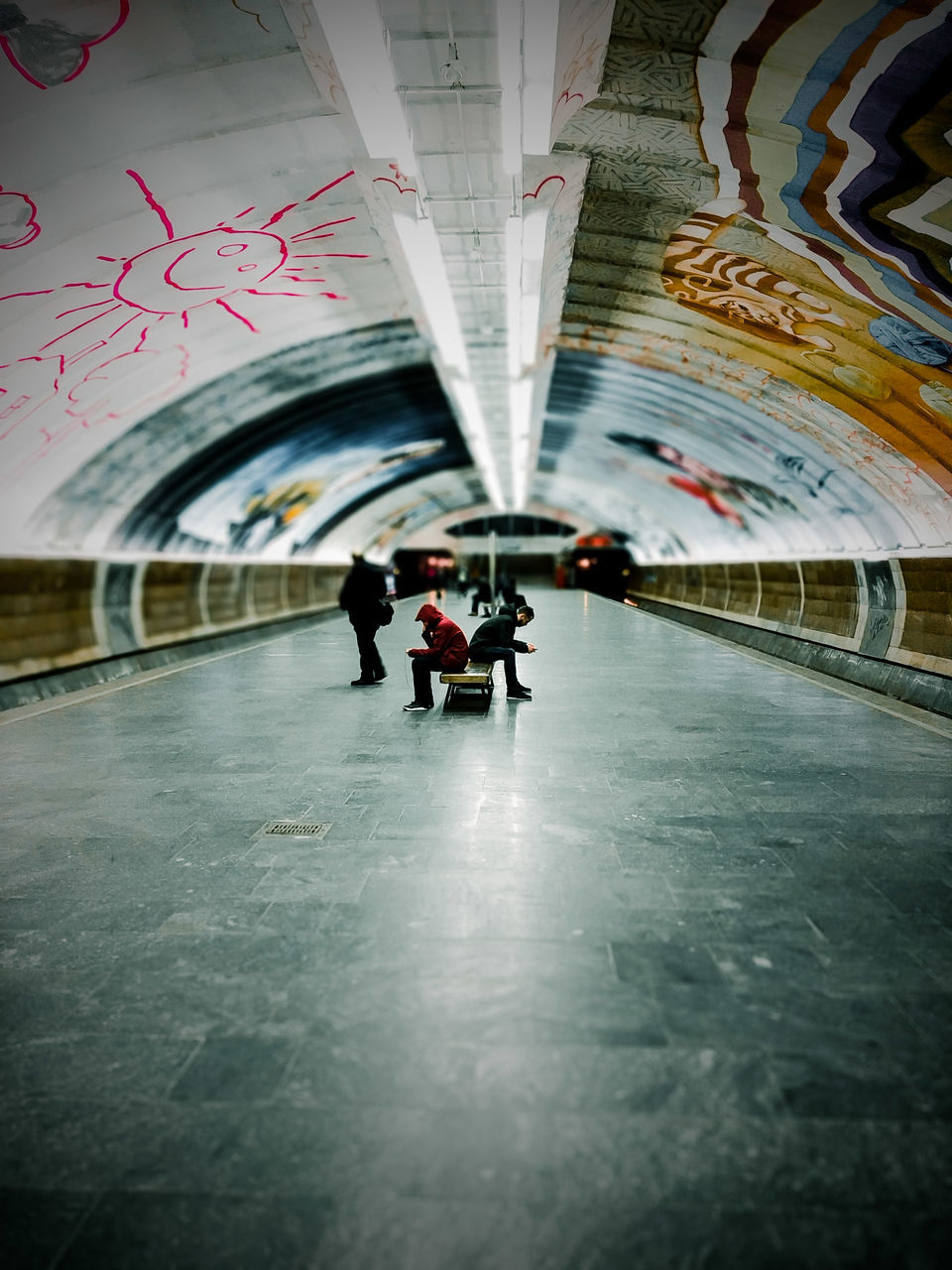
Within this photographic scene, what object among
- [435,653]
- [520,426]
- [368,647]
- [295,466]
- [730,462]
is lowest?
[368,647]

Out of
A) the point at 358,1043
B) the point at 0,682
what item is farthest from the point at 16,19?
the point at 0,682

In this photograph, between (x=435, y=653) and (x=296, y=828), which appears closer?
(x=296, y=828)

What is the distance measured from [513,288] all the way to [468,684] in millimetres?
4944

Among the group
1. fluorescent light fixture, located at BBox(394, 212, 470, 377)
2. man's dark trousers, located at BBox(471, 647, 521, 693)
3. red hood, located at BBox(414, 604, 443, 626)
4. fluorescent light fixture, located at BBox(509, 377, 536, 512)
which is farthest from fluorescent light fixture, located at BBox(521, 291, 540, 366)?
man's dark trousers, located at BBox(471, 647, 521, 693)

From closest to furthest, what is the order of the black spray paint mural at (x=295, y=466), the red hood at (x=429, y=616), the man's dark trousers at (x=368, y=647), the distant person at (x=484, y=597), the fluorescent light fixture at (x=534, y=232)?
the fluorescent light fixture at (x=534, y=232), the red hood at (x=429, y=616), the man's dark trousers at (x=368, y=647), the black spray paint mural at (x=295, y=466), the distant person at (x=484, y=597)

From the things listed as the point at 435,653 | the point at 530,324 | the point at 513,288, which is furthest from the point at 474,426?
the point at 435,653

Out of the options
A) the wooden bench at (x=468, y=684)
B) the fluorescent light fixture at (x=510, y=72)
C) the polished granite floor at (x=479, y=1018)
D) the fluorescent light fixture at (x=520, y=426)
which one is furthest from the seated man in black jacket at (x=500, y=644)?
the fluorescent light fixture at (x=520, y=426)

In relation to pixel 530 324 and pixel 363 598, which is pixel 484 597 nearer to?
pixel 530 324

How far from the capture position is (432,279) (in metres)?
9.06

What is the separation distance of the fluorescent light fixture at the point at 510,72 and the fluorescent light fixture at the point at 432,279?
1564mm

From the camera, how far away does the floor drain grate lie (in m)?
4.71

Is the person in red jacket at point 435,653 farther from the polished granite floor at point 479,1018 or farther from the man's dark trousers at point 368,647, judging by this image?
the polished granite floor at point 479,1018

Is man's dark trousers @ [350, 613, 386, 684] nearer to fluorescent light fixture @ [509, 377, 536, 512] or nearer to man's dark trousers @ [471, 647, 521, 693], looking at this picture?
man's dark trousers @ [471, 647, 521, 693]

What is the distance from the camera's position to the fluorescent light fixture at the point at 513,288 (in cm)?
811
